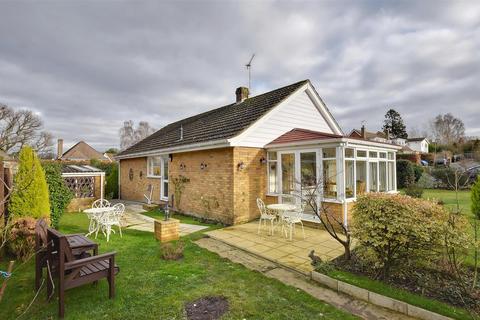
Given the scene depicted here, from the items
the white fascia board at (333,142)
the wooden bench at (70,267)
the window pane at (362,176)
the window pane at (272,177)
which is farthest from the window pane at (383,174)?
the wooden bench at (70,267)

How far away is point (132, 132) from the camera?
5372 cm

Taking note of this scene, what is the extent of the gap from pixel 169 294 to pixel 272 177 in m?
6.92

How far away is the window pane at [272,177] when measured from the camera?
10.3 meters

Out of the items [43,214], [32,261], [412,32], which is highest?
[412,32]

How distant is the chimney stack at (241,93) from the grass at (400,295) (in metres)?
11.7

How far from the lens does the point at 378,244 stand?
4133 millimetres

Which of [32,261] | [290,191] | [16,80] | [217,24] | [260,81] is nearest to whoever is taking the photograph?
[32,261]

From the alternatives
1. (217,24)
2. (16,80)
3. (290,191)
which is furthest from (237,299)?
(16,80)

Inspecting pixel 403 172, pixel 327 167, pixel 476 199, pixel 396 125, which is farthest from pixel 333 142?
pixel 396 125

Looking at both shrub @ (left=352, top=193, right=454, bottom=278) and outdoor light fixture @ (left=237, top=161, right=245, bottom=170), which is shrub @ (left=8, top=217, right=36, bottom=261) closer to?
outdoor light fixture @ (left=237, top=161, right=245, bottom=170)

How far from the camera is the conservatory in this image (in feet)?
26.9

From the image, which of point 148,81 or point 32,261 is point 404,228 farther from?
point 148,81

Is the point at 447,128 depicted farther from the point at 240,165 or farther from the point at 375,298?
the point at 375,298

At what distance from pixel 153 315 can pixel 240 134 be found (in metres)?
6.72
